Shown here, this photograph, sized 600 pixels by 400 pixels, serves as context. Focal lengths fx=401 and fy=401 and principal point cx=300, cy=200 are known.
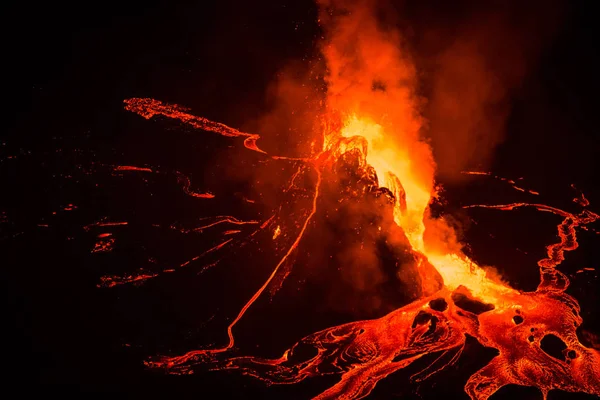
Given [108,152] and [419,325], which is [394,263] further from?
[108,152]

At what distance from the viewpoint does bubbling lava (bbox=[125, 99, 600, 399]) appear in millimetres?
3301

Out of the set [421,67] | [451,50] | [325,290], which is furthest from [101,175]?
[451,50]

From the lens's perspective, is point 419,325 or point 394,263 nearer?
point 419,325

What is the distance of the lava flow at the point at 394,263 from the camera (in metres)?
3.37

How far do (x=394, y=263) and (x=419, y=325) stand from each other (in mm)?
716

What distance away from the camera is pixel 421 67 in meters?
5.11

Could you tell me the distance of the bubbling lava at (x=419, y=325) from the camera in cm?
330

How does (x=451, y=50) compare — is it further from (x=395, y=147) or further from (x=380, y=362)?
(x=380, y=362)

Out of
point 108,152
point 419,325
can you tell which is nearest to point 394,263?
point 419,325

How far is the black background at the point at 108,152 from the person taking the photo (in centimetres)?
331

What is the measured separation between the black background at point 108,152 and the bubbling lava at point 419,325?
135 mm

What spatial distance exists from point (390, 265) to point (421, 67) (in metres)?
2.60

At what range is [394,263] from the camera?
14.1ft

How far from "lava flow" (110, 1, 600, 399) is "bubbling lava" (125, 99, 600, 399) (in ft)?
0.04
